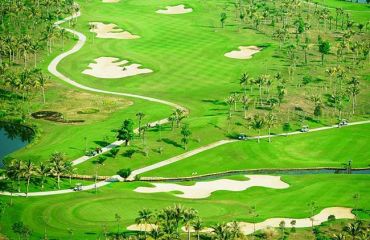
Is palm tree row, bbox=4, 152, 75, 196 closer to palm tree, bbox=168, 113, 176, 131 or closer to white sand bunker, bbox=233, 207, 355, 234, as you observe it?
palm tree, bbox=168, 113, 176, 131

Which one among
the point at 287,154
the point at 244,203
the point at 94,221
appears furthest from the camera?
the point at 287,154

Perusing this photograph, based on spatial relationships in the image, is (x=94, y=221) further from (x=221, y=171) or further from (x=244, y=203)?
(x=221, y=171)

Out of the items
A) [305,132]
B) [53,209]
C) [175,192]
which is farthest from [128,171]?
[305,132]

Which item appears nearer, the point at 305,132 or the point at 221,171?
the point at 221,171

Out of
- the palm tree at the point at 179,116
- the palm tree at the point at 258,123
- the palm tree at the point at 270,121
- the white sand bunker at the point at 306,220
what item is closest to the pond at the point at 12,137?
the palm tree at the point at 179,116

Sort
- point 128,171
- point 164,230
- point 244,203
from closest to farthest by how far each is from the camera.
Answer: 1. point 164,230
2. point 244,203
3. point 128,171

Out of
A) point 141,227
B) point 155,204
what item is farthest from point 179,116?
point 141,227
